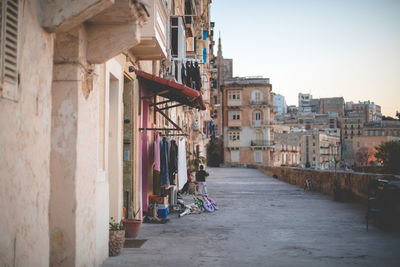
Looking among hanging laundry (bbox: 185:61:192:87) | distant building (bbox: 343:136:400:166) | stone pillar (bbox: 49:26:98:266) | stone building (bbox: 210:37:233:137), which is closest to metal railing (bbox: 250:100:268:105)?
stone building (bbox: 210:37:233:137)

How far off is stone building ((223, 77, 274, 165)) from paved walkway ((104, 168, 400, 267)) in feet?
201

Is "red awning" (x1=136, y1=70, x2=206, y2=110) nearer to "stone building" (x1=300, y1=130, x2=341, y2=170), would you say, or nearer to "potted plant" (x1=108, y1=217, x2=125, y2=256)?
"potted plant" (x1=108, y1=217, x2=125, y2=256)

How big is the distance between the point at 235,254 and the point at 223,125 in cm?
6939

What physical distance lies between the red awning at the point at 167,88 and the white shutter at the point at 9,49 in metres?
5.98

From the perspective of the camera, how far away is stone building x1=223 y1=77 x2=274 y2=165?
241 ft

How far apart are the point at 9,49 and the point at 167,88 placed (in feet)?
22.4

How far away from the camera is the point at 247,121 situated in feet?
244

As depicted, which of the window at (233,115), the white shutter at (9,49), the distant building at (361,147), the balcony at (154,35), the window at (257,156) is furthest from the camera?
the distant building at (361,147)

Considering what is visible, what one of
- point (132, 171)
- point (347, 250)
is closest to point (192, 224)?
Answer: point (132, 171)

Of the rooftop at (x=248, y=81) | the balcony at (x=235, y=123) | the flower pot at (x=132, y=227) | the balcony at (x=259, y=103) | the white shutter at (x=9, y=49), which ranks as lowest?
the flower pot at (x=132, y=227)

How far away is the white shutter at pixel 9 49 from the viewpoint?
12.2 ft

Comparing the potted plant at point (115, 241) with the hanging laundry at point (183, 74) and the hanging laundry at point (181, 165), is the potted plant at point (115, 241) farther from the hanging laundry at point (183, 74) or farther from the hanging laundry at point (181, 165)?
the hanging laundry at point (183, 74)

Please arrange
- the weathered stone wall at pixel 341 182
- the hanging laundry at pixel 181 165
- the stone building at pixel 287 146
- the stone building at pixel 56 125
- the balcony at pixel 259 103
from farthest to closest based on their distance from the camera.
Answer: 1. the stone building at pixel 287 146
2. the balcony at pixel 259 103
3. the weathered stone wall at pixel 341 182
4. the hanging laundry at pixel 181 165
5. the stone building at pixel 56 125

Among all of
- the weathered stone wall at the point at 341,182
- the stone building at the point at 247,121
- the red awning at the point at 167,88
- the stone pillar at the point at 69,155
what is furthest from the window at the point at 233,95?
the stone pillar at the point at 69,155
